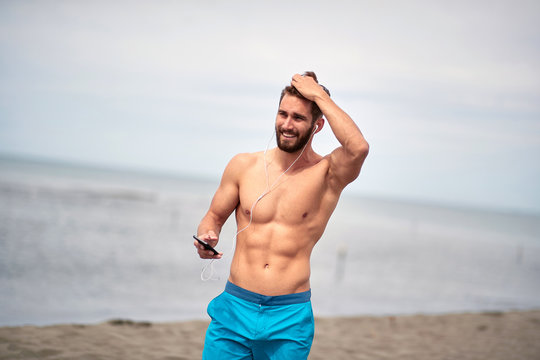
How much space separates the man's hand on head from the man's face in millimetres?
68

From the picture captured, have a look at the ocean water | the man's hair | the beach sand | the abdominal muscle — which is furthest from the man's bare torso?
the ocean water

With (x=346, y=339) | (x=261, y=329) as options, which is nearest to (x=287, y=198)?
(x=261, y=329)

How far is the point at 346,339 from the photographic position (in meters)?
8.42

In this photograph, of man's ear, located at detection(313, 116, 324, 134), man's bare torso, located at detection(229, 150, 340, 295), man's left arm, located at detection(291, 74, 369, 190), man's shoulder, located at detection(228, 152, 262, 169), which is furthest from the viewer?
man's shoulder, located at detection(228, 152, 262, 169)

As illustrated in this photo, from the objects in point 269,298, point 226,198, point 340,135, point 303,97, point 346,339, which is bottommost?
point 346,339

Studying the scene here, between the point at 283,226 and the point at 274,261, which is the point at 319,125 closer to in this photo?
the point at 283,226

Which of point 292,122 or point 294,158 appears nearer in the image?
point 292,122

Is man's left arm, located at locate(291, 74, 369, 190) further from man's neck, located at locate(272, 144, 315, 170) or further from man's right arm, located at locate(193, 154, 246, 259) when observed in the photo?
man's right arm, located at locate(193, 154, 246, 259)

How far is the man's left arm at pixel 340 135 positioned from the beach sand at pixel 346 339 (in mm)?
4384

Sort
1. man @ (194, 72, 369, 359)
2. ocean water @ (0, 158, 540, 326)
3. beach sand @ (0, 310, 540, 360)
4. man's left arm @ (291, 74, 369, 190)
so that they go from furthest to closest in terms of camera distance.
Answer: ocean water @ (0, 158, 540, 326) → beach sand @ (0, 310, 540, 360) → man @ (194, 72, 369, 359) → man's left arm @ (291, 74, 369, 190)

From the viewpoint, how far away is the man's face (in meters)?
3.11

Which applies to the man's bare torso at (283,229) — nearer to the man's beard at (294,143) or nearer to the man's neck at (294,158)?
the man's neck at (294,158)

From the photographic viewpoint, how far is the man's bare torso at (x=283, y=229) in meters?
3.15

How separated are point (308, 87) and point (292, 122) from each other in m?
0.22
